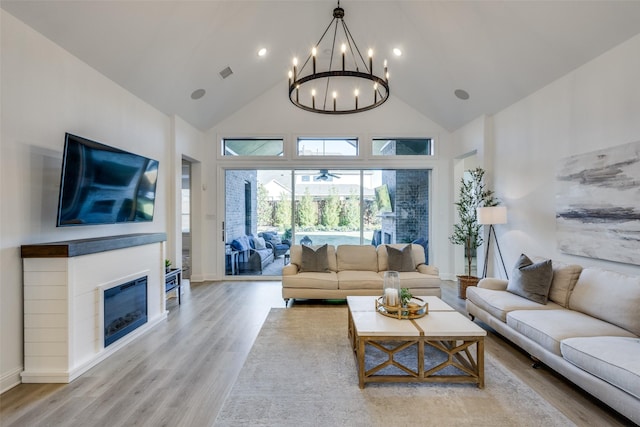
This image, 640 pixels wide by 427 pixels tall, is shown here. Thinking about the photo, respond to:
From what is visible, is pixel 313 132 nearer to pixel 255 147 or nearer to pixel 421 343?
pixel 255 147

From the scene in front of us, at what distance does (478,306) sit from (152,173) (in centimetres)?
424

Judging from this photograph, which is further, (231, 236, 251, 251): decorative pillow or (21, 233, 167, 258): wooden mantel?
(231, 236, 251, 251): decorative pillow

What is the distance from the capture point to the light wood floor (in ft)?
6.60

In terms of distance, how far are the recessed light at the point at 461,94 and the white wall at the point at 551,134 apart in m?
0.59

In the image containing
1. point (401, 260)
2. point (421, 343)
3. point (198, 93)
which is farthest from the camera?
point (198, 93)

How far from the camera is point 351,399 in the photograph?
217 centimetres

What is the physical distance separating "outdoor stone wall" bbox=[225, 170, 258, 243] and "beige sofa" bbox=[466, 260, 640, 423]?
4234mm

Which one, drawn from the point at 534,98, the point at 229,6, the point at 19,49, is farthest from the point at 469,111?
the point at 19,49

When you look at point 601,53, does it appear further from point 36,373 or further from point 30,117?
point 36,373

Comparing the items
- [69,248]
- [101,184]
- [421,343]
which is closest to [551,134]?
[421,343]

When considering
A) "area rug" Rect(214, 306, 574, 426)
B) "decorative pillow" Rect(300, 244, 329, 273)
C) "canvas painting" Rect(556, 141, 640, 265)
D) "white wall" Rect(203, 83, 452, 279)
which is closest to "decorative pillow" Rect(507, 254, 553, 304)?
→ "canvas painting" Rect(556, 141, 640, 265)

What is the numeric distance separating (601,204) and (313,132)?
14.6 feet

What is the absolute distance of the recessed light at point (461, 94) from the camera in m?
4.73

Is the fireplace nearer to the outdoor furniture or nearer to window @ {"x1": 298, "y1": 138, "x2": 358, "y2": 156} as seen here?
the outdoor furniture
